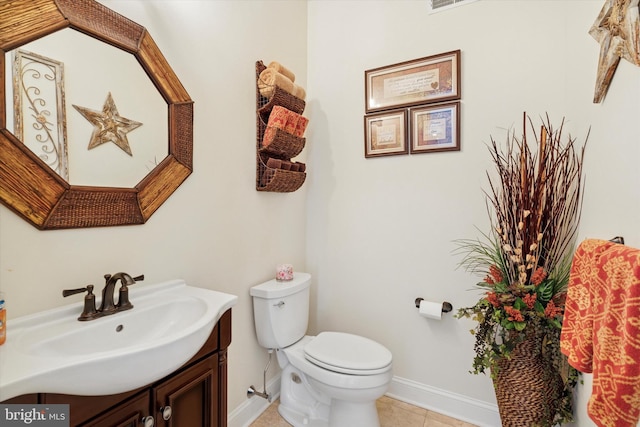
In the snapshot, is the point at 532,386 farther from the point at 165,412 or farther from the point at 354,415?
the point at 165,412

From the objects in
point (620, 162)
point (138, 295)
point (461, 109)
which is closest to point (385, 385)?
point (138, 295)

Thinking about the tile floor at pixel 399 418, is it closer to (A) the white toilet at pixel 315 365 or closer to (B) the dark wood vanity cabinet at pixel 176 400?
(A) the white toilet at pixel 315 365

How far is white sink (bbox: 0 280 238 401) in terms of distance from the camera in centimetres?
66

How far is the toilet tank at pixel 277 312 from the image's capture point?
1.68 metres

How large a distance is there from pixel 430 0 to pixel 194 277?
6.79 feet

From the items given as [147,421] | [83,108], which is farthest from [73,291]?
[83,108]

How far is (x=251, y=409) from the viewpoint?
175cm

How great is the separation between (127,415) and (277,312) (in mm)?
916

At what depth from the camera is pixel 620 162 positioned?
96 centimetres

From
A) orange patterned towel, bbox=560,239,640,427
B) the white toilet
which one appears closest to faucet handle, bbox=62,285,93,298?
the white toilet

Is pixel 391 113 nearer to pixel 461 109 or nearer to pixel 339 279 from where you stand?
pixel 461 109

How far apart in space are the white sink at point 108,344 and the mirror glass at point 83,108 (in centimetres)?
46

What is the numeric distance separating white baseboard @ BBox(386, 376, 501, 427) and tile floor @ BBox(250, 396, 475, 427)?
31mm

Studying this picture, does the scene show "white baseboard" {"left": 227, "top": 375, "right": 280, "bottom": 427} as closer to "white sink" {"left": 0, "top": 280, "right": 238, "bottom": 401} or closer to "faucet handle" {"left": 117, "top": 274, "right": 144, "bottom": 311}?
"white sink" {"left": 0, "top": 280, "right": 238, "bottom": 401}
